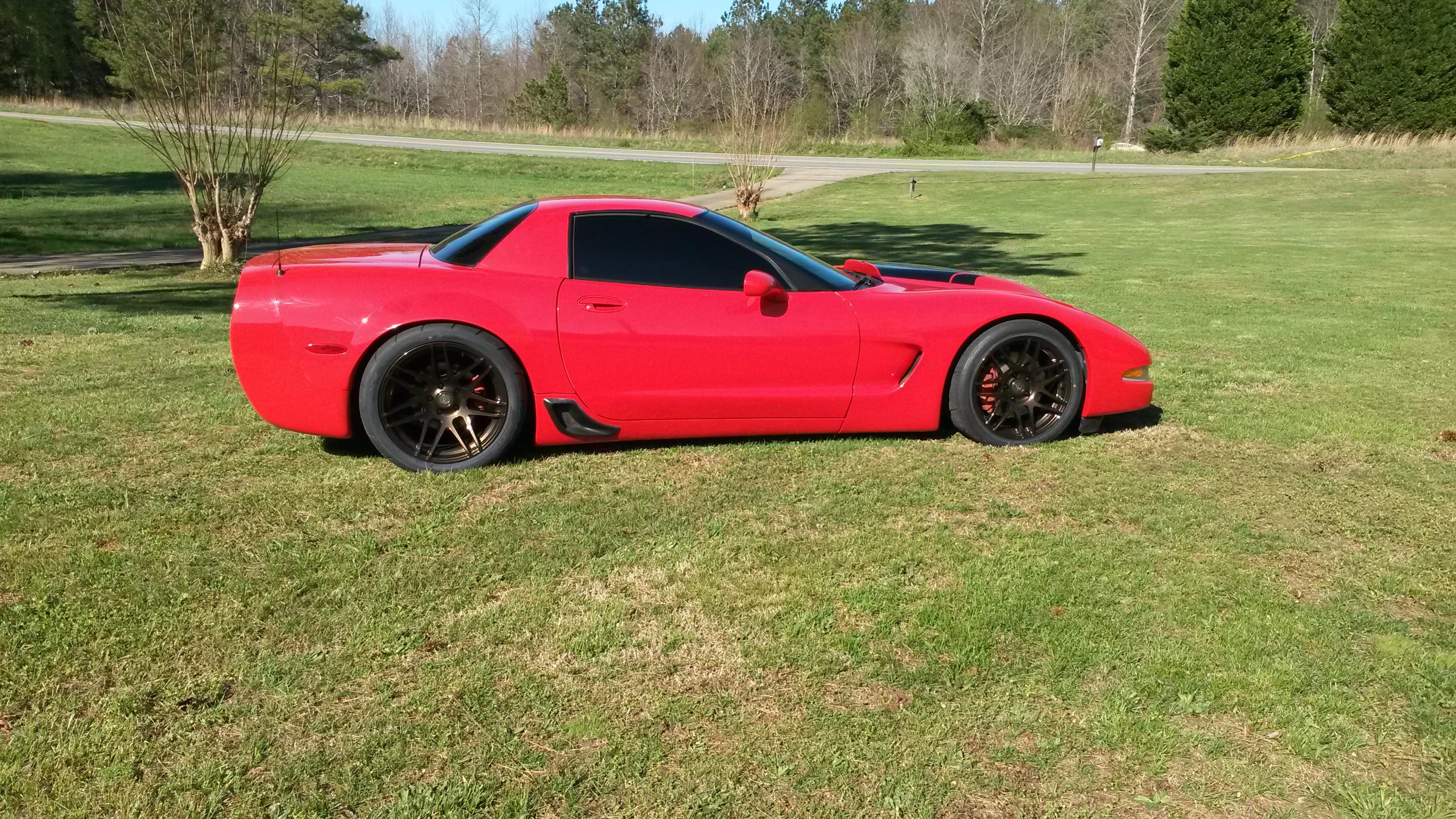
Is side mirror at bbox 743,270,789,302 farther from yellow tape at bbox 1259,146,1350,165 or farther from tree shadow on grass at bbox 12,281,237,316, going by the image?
yellow tape at bbox 1259,146,1350,165

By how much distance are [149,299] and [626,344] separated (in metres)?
7.28

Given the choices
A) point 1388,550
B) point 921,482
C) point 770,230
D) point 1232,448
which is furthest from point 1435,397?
point 770,230

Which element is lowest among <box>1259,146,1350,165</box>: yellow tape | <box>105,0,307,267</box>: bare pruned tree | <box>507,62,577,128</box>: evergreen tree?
<box>105,0,307,267</box>: bare pruned tree

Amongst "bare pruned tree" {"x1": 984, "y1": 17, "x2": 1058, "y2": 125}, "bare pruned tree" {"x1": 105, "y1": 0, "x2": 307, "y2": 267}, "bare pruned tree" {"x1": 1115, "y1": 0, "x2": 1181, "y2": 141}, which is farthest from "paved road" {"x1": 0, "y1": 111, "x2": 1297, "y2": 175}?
"bare pruned tree" {"x1": 1115, "y1": 0, "x2": 1181, "y2": 141}

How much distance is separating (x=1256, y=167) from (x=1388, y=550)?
106 ft

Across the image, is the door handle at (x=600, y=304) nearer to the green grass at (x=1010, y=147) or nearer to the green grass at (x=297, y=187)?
the green grass at (x=297, y=187)

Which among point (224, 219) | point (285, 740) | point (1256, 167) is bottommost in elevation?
point (285, 740)

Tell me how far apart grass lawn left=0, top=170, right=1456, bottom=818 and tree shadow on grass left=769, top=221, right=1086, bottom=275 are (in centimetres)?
826

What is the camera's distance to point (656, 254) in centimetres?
492

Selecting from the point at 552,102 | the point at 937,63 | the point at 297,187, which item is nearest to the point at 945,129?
the point at 552,102

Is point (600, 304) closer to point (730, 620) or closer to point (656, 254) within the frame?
point (656, 254)

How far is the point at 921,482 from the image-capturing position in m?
4.70

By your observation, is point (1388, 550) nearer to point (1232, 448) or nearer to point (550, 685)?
point (1232, 448)

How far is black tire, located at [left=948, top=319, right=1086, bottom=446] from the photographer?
5.18 m
